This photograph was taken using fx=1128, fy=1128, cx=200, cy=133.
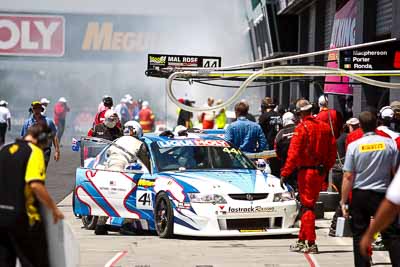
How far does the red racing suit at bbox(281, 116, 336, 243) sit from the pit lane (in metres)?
0.45

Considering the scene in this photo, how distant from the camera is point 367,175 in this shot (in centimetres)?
995

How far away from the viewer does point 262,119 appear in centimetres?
1884

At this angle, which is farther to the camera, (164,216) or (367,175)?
(164,216)

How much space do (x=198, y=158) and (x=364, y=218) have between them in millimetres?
4857

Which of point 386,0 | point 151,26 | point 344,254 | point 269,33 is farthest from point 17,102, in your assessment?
point 344,254

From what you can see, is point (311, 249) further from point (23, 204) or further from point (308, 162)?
point (23, 204)

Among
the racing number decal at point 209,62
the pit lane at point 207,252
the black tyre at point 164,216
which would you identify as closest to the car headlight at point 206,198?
the black tyre at point 164,216

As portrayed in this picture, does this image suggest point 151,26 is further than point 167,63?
Yes

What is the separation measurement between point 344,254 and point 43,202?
5.03 meters

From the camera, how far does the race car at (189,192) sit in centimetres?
1332

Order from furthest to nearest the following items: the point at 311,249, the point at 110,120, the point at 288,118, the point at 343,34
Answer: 1. the point at 343,34
2. the point at 110,120
3. the point at 288,118
4. the point at 311,249

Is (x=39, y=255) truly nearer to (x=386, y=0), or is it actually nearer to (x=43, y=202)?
(x=43, y=202)

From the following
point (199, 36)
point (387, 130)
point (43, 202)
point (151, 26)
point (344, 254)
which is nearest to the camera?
point (43, 202)

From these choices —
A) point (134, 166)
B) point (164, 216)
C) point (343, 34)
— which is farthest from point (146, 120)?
point (164, 216)
